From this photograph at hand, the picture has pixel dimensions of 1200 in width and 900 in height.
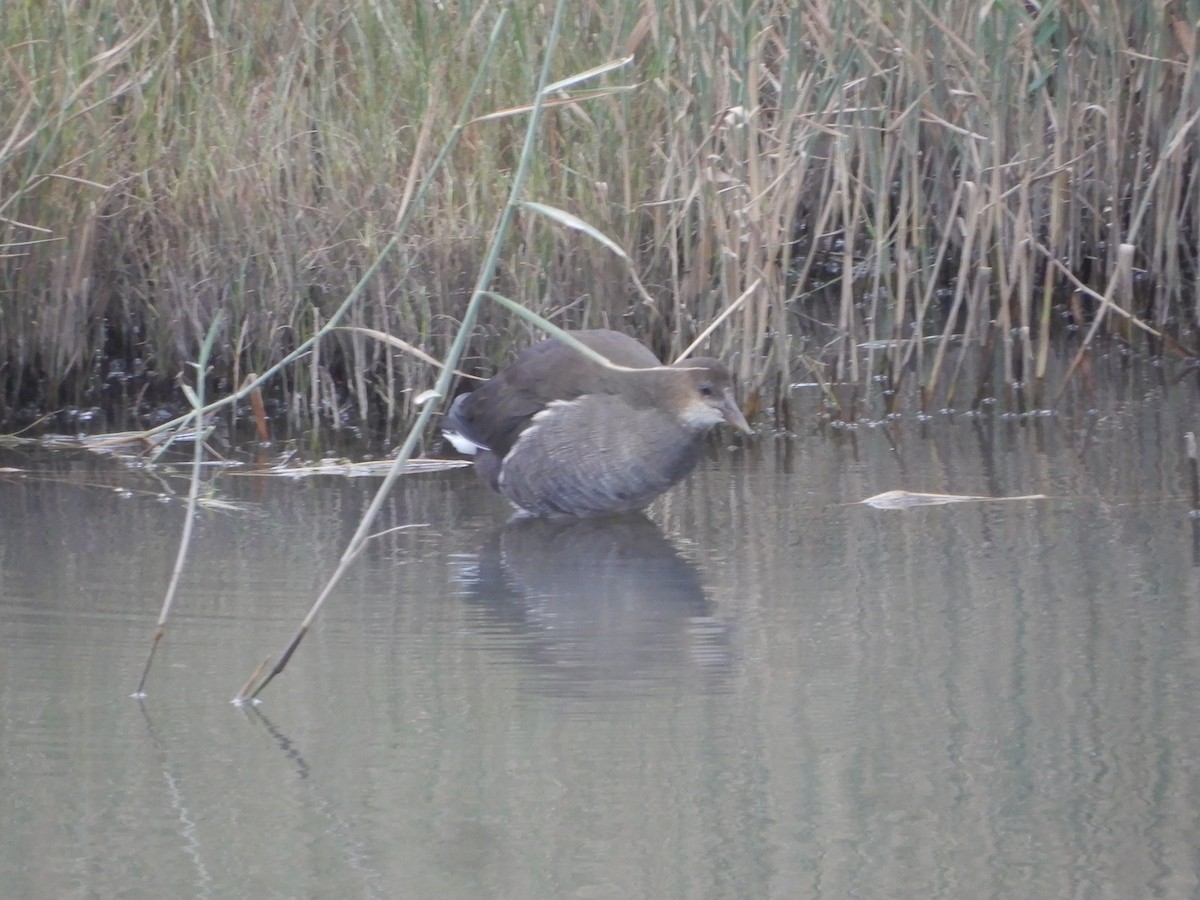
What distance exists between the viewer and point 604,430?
16.3ft

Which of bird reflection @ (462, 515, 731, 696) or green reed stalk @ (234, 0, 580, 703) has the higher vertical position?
green reed stalk @ (234, 0, 580, 703)

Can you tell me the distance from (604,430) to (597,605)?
1.06m

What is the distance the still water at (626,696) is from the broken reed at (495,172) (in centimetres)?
91

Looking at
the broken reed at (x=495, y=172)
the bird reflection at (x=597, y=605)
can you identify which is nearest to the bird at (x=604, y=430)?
the bird reflection at (x=597, y=605)

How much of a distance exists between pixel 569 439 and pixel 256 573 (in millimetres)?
1112

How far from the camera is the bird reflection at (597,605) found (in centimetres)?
346

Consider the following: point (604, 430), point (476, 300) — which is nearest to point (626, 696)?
point (476, 300)

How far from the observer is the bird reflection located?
346 centimetres

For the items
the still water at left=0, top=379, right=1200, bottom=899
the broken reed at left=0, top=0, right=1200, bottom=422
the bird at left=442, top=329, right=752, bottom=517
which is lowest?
the still water at left=0, top=379, right=1200, bottom=899

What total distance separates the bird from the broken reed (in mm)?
641

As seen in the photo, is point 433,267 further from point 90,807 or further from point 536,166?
point 90,807

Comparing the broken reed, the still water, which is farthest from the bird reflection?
the broken reed

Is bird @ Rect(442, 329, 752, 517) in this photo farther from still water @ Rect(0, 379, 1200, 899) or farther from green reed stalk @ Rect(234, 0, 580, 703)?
green reed stalk @ Rect(234, 0, 580, 703)

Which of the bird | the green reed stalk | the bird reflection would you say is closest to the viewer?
the green reed stalk
